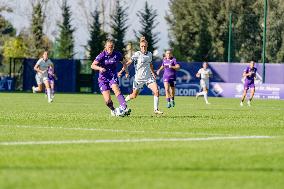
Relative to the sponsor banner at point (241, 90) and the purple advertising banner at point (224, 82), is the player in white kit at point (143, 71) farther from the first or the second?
the purple advertising banner at point (224, 82)

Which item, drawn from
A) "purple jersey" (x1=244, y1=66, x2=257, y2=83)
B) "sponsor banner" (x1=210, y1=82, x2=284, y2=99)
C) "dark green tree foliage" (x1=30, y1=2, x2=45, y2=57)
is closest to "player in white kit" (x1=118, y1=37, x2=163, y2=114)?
"purple jersey" (x1=244, y1=66, x2=257, y2=83)

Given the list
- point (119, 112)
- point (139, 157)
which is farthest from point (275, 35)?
point (139, 157)

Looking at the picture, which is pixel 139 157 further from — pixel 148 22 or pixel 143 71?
pixel 148 22

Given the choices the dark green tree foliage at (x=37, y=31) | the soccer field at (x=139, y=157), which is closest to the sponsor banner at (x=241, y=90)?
the dark green tree foliage at (x=37, y=31)

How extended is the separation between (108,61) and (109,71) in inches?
12.4

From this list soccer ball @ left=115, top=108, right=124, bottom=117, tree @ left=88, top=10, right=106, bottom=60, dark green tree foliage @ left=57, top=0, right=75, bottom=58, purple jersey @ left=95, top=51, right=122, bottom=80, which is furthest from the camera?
dark green tree foliage @ left=57, top=0, right=75, bottom=58

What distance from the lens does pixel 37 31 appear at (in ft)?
304

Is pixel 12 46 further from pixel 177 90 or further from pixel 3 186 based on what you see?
pixel 3 186

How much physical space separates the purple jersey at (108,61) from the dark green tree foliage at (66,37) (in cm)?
6809

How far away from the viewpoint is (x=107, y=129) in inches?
660

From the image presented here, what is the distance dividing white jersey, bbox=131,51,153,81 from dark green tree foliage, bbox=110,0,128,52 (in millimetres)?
61727

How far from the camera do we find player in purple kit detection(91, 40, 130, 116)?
22.5 metres

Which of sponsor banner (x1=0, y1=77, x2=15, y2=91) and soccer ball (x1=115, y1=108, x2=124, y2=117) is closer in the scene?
soccer ball (x1=115, y1=108, x2=124, y2=117)

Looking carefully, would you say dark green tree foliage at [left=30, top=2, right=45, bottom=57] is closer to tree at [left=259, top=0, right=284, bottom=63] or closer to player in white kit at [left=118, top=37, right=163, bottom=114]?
tree at [left=259, top=0, right=284, bottom=63]
